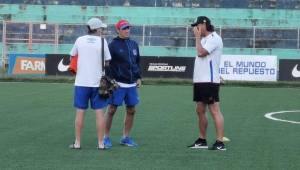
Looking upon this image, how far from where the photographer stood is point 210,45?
992 cm

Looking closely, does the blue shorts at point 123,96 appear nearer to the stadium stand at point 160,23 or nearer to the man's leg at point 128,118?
the man's leg at point 128,118

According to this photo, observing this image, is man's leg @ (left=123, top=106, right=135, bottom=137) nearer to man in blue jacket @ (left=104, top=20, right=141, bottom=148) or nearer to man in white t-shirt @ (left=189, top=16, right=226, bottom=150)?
man in blue jacket @ (left=104, top=20, right=141, bottom=148)

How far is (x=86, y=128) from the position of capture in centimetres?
1277

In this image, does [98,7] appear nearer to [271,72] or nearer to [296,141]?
[271,72]

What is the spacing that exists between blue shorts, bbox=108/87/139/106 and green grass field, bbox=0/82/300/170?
2.22ft

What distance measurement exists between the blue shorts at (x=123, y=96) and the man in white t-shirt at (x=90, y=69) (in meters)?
0.26

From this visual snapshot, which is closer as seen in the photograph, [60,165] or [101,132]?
[60,165]

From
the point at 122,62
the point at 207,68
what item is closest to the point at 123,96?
the point at 122,62

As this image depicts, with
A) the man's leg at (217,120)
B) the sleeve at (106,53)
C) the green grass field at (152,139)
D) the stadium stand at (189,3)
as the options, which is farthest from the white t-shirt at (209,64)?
the stadium stand at (189,3)

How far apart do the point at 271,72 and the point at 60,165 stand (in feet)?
76.9

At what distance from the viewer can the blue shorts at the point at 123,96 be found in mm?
10242

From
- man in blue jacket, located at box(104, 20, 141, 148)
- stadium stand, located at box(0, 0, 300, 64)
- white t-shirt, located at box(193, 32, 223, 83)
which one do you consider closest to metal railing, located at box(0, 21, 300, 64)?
stadium stand, located at box(0, 0, 300, 64)

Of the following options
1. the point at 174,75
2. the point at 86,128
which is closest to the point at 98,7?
the point at 174,75

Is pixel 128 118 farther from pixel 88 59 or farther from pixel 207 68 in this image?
pixel 207 68
